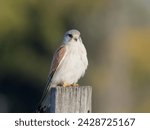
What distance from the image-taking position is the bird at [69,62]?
8.90 metres

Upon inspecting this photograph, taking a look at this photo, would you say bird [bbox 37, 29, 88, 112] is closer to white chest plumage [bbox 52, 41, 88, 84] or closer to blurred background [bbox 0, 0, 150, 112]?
white chest plumage [bbox 52, 41, 88, 84]

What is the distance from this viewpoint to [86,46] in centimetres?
2012

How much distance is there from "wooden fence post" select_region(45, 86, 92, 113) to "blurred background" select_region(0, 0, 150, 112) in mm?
9642

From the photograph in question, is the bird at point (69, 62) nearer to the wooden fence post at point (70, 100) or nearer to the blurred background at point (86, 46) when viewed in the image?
the wooden fence post at point (70, 100)

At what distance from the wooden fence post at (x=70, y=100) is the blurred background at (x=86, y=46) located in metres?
9.64

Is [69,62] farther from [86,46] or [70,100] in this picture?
[86,46]

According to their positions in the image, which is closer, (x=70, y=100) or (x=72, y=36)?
(x=70, y=100)

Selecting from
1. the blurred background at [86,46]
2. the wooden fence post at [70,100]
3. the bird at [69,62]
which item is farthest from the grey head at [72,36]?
the blurred background at [86,46]

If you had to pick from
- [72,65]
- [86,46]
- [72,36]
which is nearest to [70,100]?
[72,65]

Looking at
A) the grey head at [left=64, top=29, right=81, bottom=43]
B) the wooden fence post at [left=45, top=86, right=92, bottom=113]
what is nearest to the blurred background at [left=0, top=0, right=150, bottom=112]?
the grey head at [left=64, top=29, right=81, bottom=43]

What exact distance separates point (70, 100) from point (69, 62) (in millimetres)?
2100

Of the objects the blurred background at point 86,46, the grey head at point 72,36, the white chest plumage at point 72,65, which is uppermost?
the grey head at point 72,36

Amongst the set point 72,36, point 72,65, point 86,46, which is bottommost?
point 86,46

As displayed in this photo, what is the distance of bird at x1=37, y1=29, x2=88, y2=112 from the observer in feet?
29.2
